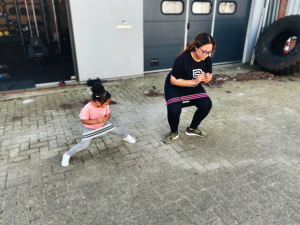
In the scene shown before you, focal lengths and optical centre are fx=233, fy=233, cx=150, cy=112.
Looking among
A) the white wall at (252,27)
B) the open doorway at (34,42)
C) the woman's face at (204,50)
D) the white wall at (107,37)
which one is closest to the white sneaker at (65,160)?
the woman's face at (204,50)

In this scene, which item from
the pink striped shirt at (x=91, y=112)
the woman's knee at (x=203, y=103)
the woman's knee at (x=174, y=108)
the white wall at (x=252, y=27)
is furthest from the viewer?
the white wall at (x=252, y=27)

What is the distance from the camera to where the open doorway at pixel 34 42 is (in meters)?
7.69

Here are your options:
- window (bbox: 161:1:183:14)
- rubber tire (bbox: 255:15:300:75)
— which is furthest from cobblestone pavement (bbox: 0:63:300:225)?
window (bbox: 161:1:183:14)

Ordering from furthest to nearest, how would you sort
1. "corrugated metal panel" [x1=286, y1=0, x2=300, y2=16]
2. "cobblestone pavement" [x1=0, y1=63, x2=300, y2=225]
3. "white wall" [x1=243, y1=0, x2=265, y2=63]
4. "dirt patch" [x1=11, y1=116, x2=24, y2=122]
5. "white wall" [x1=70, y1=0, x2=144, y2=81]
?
"corrugated metal panel" [x1=286, y1=0, x2=300, y2=16] < "white wall" [x1=243, y1=0, x2=265, y2=63] < "white wall" [x1=70, y1=0, x2=144, y2=81] < "dirt patch" [x1=11, y1=116, x2=24, y2=122] < "cobblestone pavement" [x1=0, y1=63, x2=300, y2=225]

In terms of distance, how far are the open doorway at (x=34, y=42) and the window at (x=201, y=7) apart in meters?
4.35

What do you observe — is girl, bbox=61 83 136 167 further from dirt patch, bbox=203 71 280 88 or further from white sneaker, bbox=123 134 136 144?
dirt patch, bbox=203 71 280 88

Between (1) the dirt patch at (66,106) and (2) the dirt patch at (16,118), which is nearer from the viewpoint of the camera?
(2) the dirt patch at (16,118)

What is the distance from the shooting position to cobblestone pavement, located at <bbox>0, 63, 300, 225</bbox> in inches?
93.3

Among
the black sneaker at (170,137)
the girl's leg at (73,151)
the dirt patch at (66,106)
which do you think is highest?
the girl's leg at (73,151)

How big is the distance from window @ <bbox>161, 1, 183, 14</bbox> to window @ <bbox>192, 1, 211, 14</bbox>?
0.48 metres

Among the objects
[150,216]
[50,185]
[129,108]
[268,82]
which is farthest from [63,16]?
[150,216]

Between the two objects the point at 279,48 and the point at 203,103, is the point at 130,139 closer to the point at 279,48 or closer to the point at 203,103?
the point at 203,103

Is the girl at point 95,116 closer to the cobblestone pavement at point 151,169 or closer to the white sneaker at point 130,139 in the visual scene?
the cobblestone pavement at point 151,169

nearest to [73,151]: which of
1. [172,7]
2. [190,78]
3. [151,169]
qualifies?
[151,169]
